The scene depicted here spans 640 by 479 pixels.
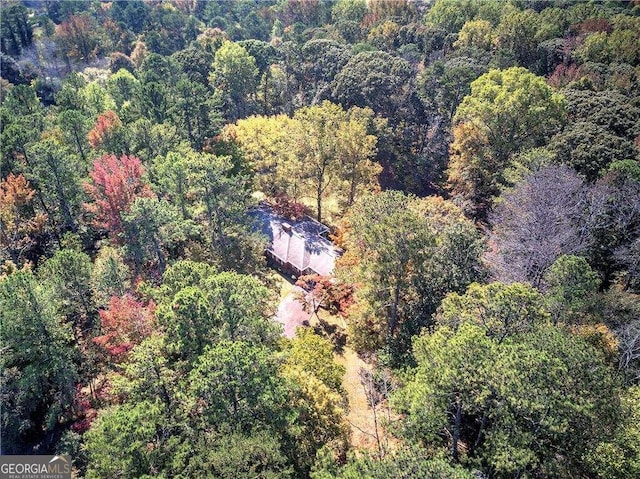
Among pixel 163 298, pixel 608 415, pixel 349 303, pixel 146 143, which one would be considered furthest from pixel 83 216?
pixel 608 415

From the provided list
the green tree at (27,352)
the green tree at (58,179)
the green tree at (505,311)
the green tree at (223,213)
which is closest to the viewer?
the green tree at (505,311)

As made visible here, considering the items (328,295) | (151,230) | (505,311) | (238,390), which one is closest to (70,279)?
(151,230)

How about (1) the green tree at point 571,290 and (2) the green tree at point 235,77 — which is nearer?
(1) the green tree at point 571,290

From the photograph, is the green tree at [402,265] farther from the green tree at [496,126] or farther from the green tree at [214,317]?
the green tree at [496,126]

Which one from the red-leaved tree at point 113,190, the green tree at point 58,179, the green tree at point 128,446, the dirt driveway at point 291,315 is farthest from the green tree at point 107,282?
the green tree at point 58,179

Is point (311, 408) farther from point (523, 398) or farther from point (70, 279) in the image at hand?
point (70, 279)

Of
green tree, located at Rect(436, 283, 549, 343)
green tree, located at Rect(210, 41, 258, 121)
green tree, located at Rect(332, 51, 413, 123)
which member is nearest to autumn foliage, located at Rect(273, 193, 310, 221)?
green tree, located at Rect(332, 51, 413, 123)

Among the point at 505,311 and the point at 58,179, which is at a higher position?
the point at 505,311
